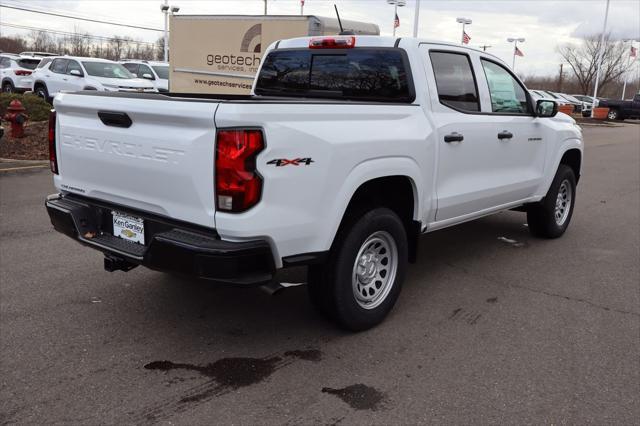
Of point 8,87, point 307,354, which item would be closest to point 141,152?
point 307,354

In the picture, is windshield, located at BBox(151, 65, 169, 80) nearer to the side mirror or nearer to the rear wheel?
the rear wheel

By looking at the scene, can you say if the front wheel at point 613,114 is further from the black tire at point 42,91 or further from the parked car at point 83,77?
the black tire at point 42,91

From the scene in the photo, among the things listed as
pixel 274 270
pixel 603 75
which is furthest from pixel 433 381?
pixel 603 75

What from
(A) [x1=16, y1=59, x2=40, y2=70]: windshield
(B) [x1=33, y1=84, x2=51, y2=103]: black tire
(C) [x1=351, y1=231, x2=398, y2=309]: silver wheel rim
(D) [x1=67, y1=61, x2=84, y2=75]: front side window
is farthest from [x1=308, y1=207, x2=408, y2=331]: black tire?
(A) [x1=16, y1=59, x2=40, y2=70]: windshield

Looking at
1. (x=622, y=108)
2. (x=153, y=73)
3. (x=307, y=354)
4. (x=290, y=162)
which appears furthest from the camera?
(x=622, y=108)

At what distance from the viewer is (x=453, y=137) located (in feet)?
14.9

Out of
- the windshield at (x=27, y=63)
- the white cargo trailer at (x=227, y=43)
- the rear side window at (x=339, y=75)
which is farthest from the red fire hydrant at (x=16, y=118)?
the windshield at (x=27, y=63)

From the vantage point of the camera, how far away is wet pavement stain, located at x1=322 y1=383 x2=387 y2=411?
3184 millimetres

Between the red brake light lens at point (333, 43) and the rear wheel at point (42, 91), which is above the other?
the red brake light lens at point (333, 43)

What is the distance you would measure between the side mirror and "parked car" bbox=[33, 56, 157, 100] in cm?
1388

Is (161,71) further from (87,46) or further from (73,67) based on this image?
(87,46)

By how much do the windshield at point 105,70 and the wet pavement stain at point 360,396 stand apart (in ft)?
56.0

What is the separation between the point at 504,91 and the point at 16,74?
71.0 ft

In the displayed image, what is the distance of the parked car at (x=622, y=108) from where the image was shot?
38000 millimetres
